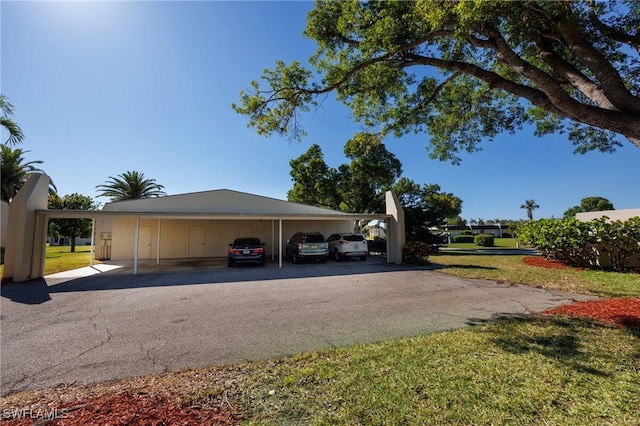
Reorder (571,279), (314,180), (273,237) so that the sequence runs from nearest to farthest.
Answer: (571,279), (273,237), (314,180)

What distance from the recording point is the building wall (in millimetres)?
17969

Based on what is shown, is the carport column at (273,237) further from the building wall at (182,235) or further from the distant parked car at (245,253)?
the distant parked car at (245,253)

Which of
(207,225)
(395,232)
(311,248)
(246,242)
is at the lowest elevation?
(311,248)

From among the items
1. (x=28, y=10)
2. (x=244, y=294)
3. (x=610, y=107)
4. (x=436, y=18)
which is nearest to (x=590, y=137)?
(x=610, y=107)

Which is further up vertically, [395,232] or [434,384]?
[395,232]

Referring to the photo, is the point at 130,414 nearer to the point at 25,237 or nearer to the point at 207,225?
the point at 25,237

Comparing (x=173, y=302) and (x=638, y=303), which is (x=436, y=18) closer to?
(x=638, y=303)

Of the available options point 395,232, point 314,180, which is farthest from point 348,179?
point 395,232

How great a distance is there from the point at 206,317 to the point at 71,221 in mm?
29408

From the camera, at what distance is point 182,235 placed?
746 inches

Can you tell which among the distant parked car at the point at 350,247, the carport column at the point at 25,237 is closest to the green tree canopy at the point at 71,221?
the carport column at the point at 25,237

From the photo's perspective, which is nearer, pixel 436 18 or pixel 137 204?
pixel 436 18

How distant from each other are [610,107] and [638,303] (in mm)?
4651

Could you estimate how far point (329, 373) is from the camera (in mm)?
3350
